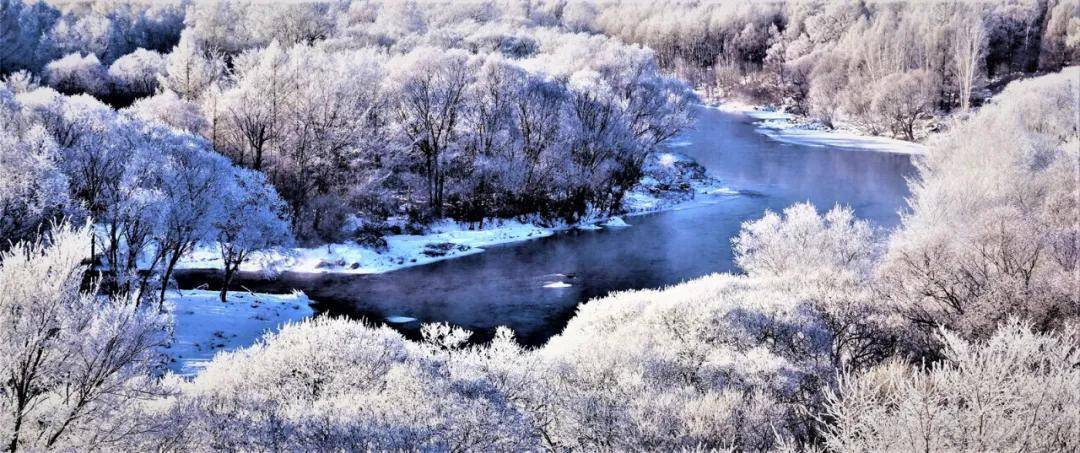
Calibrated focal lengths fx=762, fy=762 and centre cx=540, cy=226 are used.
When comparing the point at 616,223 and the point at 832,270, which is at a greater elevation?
the point at 832,270

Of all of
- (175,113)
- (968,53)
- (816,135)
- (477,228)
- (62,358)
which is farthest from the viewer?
(968,53)

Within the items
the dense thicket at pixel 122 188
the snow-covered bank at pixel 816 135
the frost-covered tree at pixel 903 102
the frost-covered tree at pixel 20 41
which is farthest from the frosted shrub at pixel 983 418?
the frost-covered tree at pixel 903 102

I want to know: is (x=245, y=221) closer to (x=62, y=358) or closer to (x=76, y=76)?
(x=62, y=358)

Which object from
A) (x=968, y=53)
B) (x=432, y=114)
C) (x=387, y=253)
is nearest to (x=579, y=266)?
(x=387, y=253)

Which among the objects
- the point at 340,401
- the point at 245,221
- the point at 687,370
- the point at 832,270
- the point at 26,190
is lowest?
the point at 687,370

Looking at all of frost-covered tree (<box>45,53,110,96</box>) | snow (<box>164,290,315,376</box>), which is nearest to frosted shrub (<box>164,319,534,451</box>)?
snow (<box>164,290,315,376</box>)

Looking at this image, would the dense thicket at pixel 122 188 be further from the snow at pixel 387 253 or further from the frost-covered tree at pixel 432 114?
the frost-covered tree at pixel 432 114

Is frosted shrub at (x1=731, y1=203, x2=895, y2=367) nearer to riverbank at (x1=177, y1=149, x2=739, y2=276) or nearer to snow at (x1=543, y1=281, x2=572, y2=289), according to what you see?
snow at (x1=543, y1=281, x2=572, y2=289)
